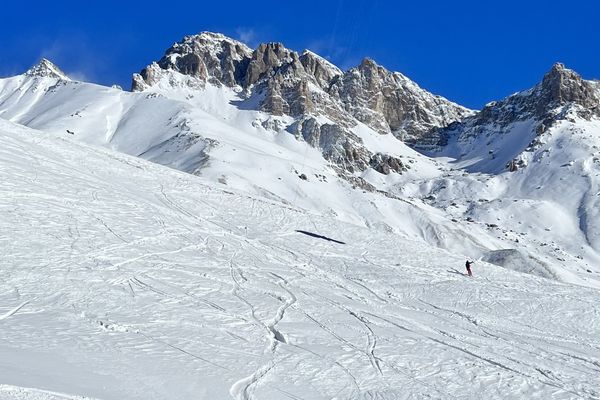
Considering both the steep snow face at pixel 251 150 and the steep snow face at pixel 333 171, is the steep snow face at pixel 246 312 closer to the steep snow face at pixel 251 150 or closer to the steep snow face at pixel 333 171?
the steep snow face at pixel 333 171

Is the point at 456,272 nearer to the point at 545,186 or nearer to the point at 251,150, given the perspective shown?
the point at 251,150

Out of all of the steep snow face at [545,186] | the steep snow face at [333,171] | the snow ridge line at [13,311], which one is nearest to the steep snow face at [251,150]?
the steep snow face at [333,171]

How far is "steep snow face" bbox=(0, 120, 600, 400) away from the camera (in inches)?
549

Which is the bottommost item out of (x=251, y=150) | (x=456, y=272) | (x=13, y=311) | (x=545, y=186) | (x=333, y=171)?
(x=13, y=311)

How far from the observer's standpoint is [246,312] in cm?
2031

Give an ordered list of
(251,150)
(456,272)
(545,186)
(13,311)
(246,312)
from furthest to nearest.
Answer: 1. (545,186)
2. (251,150)
3. (456,272)
4. (246,312)
5. (13,311)

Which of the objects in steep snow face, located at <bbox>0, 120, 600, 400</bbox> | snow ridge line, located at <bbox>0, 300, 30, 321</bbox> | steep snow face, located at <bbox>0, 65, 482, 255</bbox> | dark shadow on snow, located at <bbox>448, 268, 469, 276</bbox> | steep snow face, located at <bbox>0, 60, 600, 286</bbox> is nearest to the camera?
steep snow face, located at <bbox>0, 120, 600, 400</bbox>

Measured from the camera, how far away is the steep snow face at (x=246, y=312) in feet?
45.7

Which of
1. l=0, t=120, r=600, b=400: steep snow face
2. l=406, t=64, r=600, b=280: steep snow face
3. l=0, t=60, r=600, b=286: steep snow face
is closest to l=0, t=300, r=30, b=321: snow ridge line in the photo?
l=0, t=120, r=600, b=400: steep snow face

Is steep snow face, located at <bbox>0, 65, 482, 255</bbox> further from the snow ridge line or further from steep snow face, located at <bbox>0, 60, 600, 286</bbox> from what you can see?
the snow ridge line

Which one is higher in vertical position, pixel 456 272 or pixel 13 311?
pixel 456 272

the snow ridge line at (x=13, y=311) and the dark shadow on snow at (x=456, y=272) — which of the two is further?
the dark shadow on snow at (x=456, y=272)

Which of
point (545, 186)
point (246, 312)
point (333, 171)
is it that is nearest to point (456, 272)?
point (246, 312)

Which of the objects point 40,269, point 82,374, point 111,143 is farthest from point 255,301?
point 111,143
